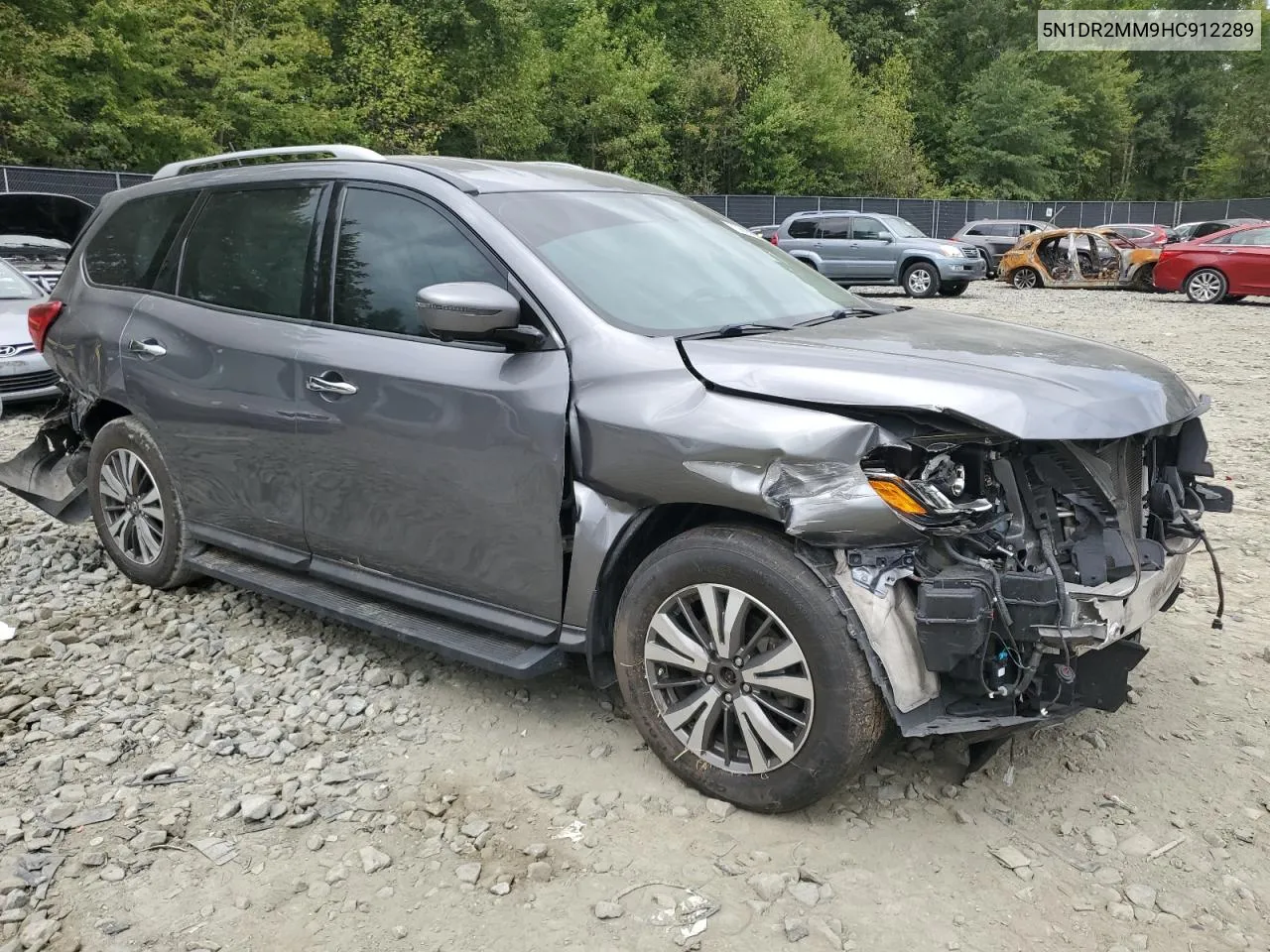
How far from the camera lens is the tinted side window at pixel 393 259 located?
11.5 ft

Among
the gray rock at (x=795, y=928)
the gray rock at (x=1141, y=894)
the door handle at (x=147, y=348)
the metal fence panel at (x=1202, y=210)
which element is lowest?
the gray rock at (x=795, y=928)

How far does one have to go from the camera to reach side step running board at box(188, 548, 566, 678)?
3270mm

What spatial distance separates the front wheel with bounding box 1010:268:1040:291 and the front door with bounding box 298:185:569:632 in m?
22.1

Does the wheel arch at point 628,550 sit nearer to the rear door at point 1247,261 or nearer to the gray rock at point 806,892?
the gray rock at point 806,892

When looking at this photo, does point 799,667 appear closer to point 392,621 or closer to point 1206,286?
point 392,621

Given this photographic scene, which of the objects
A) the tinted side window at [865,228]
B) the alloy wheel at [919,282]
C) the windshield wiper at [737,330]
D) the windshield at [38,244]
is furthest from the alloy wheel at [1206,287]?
the windshield wiper at [737,330]

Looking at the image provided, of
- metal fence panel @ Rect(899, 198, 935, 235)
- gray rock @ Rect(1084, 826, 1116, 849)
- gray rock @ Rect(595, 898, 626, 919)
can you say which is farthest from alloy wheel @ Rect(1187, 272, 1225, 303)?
metal fence panel @ Rect(899, 198, 935, 235)

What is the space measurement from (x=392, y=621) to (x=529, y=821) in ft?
3.13

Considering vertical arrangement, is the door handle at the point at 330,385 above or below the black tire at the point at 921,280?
below

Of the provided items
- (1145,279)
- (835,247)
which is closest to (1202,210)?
(1145,279)

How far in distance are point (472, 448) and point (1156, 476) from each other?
215 cm

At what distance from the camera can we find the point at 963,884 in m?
2.69

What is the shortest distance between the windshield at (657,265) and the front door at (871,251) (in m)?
18.7

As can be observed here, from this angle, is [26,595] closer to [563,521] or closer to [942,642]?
[563,521]
